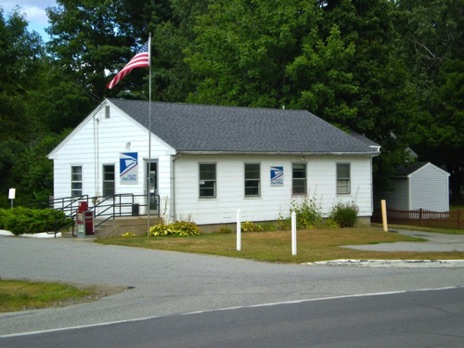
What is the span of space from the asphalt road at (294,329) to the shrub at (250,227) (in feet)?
54.8

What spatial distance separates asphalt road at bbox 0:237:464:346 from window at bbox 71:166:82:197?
32.0 ft

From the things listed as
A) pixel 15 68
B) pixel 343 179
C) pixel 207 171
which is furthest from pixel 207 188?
pixel 15 68

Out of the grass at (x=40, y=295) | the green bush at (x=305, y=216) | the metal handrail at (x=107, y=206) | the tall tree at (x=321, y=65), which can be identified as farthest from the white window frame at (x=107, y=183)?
the grass at (x=40, y=295)

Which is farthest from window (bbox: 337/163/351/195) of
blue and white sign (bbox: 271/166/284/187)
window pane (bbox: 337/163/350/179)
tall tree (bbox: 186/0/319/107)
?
tall tree (bbox: 186/0/319/107)

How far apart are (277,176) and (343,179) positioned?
414 cm

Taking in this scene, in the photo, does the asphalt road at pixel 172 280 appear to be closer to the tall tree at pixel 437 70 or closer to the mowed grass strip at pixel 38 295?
the mowed grass strip at pixel 38 295

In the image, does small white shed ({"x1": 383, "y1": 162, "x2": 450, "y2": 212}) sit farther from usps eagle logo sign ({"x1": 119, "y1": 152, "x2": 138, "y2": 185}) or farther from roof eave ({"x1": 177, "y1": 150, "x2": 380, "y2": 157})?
usps eagle logo sign ({"x1": 119, "y1": 152, "x2": 138, "y2": 185})

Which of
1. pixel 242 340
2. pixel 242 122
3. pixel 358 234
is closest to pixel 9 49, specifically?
pixel 242 122

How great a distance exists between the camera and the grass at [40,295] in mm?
12766

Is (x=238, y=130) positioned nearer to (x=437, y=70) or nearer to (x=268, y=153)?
(x=268, y=153)

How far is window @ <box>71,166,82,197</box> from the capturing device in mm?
31219

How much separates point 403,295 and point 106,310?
5.30 m

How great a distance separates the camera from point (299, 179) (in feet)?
103

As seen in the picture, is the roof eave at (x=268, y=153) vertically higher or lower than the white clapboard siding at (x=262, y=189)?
higher
